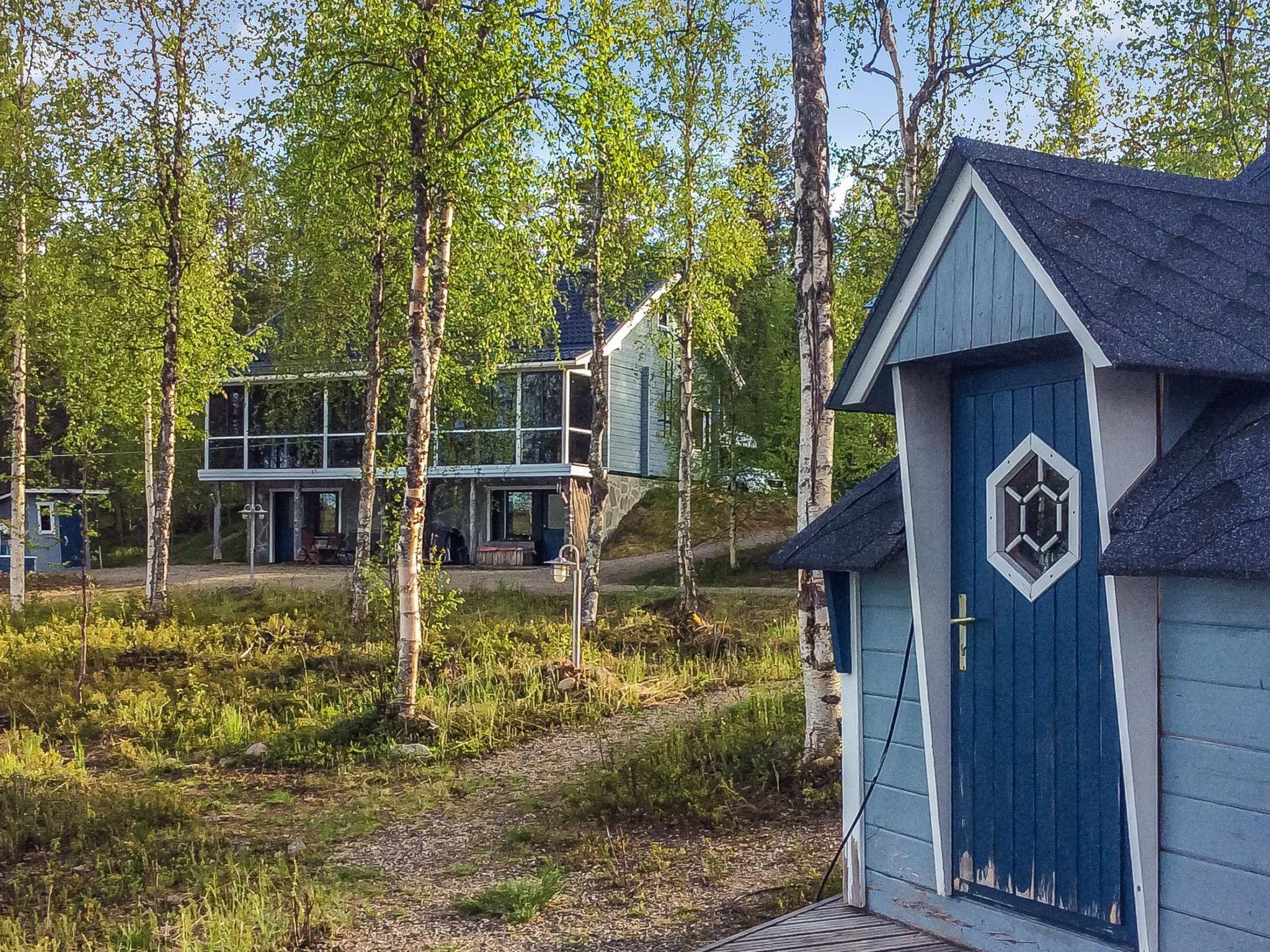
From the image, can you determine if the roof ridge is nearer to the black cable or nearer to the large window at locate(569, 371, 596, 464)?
the black cable

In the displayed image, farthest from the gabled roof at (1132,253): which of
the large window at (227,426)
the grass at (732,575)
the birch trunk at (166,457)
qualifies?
the large window at (227,426)

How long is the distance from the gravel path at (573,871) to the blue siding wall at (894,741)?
109 cm

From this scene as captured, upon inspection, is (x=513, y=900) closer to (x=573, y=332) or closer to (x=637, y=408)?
(x=573, y=332)

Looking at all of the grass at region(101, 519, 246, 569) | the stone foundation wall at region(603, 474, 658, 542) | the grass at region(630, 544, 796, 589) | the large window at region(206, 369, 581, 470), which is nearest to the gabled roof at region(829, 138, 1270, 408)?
the grass at region(630, 544, 796, 589)

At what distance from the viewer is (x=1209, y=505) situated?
3.58 m

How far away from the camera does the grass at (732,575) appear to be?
2459cm

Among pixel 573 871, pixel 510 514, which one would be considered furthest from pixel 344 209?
pixel 510 514

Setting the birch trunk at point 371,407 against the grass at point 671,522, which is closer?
the birch trunk at point 371,407

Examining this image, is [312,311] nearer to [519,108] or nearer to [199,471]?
[519,108]

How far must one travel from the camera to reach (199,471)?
103 feet

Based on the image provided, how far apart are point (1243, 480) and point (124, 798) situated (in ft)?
26.6

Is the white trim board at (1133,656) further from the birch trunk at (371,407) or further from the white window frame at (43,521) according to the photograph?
the white window frame at (43,521)

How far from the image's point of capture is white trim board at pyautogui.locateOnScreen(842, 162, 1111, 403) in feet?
12.3

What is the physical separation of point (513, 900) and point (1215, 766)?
3.78 meters
